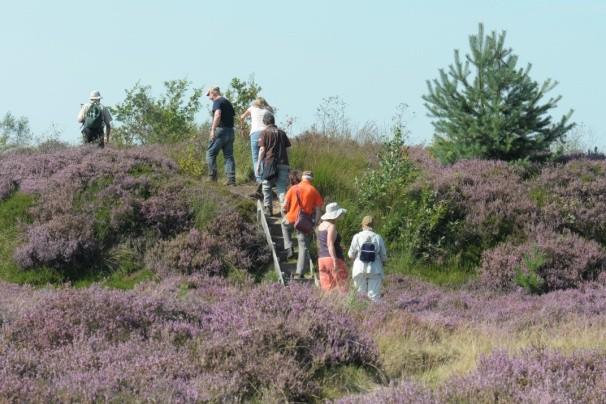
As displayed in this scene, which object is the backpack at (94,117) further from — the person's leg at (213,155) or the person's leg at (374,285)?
the person's leg at (374,285)

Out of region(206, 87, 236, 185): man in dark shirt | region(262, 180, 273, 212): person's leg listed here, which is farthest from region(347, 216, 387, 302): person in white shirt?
region(206, 87, 236, 185): man in dark shirt

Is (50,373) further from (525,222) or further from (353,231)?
(525,222)

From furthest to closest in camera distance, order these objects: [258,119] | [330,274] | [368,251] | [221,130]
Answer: [221,130], [258,119], [330,274], [368,251]

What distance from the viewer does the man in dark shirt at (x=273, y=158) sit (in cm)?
1678

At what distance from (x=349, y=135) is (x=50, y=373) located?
54.8 ft

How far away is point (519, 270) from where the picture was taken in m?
16.6

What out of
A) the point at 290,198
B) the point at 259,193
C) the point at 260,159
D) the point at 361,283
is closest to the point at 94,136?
the point at 259,193

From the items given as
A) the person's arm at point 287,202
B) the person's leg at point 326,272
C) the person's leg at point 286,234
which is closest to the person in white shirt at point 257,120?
the person's leg at point 286,234

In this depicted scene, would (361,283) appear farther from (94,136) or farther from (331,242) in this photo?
(94,136)

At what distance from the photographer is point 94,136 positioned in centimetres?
2083

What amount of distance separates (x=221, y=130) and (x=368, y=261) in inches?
245

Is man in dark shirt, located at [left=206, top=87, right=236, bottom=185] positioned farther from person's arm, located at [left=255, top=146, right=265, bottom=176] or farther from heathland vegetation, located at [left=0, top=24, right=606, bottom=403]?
person's arm, located at [left=255, top=146, right=265, bottom=176]

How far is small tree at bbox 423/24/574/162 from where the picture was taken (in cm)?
1892

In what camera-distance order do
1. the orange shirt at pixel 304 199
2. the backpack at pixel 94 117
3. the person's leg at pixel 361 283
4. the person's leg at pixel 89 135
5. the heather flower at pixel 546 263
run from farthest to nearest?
the person's leg at pixel 89 135, the backpack at pixel 94 117, the heather flower at pixel 546 263, the orange shirt at pixel 304 199, the person's leg at pixel 361 283
